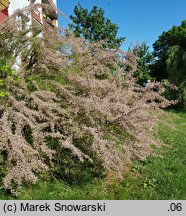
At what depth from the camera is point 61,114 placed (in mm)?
4348

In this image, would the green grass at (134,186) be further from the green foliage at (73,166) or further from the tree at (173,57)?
the tree at (173,57)

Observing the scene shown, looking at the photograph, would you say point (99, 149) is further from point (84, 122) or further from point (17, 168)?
point (17, 168)

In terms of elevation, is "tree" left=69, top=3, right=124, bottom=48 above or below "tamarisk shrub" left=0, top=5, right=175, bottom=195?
above

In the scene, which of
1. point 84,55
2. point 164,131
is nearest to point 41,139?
point 84,55

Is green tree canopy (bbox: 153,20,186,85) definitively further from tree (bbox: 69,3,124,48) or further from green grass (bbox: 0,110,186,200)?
green grass (bbox: 0,110,186,200)

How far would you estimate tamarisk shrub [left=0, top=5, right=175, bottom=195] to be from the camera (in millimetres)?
3854

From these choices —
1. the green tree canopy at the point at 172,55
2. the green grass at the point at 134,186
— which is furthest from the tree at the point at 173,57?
the green grass at the point at 134,186

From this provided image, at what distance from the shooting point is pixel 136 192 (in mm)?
4102

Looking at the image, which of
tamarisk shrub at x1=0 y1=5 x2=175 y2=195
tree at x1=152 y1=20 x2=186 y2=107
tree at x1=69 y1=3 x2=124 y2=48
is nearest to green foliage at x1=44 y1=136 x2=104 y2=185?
tamarisk shrub at x1=0 y1=5 x2=175 y2=195

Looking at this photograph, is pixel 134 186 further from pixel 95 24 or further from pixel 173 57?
pixel 95 24

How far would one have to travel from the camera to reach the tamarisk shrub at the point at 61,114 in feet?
12.6

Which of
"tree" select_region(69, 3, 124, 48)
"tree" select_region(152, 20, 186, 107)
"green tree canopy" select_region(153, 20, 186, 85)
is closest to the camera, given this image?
"tree" select_region(152, 20, 186, 107)

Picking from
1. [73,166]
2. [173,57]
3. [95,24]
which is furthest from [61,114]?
[95,24]

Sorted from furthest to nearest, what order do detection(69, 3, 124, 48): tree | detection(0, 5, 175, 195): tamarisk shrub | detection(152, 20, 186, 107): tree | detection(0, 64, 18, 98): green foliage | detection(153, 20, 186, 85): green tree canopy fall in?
detection(69, 3, 124, 48): tree
detection(153, 20, 186, 85): green tree canopy
detection(152, 20, 186, 107): tree
detection(0, 64, 18, 98): green foliage
detection(0, 5, 175, 195): tamarisk shrub
